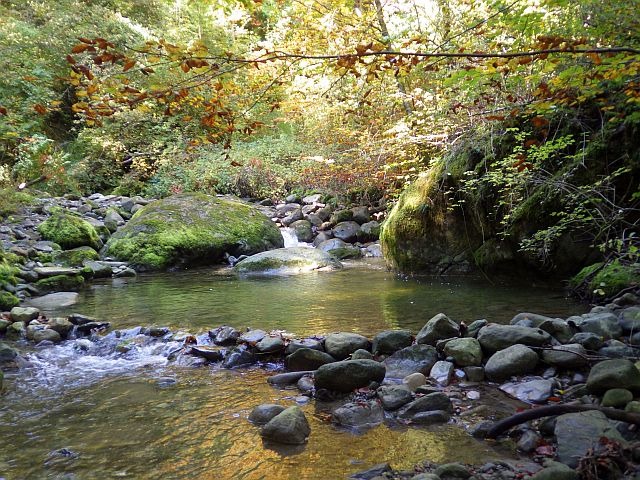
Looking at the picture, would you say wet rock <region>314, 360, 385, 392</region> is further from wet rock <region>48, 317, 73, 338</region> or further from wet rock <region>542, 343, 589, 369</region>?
wet rock <region>48, 317, 73, 338</region>

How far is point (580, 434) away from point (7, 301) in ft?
22.8

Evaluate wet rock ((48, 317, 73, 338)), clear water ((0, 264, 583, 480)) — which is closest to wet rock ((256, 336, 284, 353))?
clear water ((0, 264, 583, 480))

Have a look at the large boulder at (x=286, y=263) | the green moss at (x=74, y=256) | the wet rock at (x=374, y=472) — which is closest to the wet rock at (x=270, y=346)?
the wet rock at (x=374, y=472)

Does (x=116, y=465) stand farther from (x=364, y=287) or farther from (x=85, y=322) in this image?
(x=364, y=287)

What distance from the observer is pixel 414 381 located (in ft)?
12.4

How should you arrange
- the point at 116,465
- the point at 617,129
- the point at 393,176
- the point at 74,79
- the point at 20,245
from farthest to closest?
1. the point at 393,176
2. the point at 20,245
3. the point at 617,129
4. the point at 116,465
5. the point at 74,79

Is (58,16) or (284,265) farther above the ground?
(58,16)

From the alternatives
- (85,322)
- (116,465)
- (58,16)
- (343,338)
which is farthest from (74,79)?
(58,16)

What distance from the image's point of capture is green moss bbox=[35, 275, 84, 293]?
8.25m

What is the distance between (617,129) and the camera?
5.84 metres

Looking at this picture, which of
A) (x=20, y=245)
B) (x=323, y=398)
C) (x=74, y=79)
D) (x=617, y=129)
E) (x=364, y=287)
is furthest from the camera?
(x=20, y=245)

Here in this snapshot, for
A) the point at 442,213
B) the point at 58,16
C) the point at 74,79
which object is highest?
the point at 58,16

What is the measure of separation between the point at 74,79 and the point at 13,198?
36.2 ft

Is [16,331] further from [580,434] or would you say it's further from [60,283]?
[580,434]
